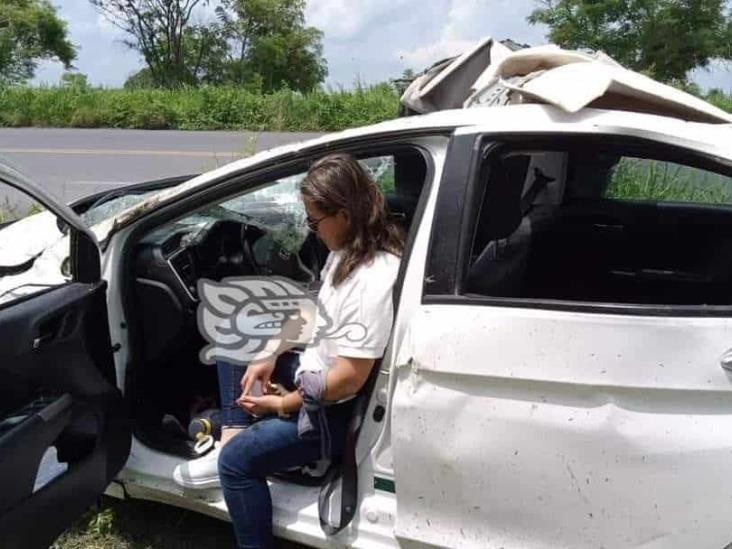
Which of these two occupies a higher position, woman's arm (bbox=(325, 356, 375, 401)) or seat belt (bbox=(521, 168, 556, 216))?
seat belt (bbox=(521, 168, 556, 216))

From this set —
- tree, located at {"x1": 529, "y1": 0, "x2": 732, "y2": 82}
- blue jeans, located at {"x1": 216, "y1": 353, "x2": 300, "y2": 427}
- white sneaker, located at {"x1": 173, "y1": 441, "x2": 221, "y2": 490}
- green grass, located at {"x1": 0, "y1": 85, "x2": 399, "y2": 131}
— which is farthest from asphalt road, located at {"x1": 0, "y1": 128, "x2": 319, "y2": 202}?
tree, located at {"x1": 529, "y1": 0, "x2": 732, "y2": 82}

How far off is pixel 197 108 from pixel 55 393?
17.3 m

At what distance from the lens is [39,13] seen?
3556cm

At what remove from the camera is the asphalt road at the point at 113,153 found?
34.2 feet

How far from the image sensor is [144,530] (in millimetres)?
2635

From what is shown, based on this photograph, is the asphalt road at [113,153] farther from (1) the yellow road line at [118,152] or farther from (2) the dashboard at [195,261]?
(2) the dashboard at [195,261]

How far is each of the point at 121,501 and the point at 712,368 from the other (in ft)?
7.09

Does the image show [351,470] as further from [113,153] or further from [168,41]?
[168,41]

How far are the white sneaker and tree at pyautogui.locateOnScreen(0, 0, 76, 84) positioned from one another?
32057 millimetres

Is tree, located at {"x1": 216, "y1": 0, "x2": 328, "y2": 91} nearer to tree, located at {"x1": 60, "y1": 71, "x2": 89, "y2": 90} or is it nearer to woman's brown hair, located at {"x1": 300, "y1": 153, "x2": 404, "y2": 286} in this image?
tree, located at {"x1": 60, "y1": 71, "x2": 89, "y2": 90}

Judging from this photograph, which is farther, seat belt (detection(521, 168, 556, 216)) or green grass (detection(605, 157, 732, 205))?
seat belt (detection(521, 168, 556, 216))

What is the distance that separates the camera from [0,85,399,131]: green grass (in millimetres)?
17062

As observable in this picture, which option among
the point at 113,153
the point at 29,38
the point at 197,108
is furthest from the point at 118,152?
the point at 29,38

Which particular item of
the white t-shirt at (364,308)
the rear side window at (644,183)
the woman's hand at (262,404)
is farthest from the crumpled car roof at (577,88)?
the woman's hand at (262,404)
